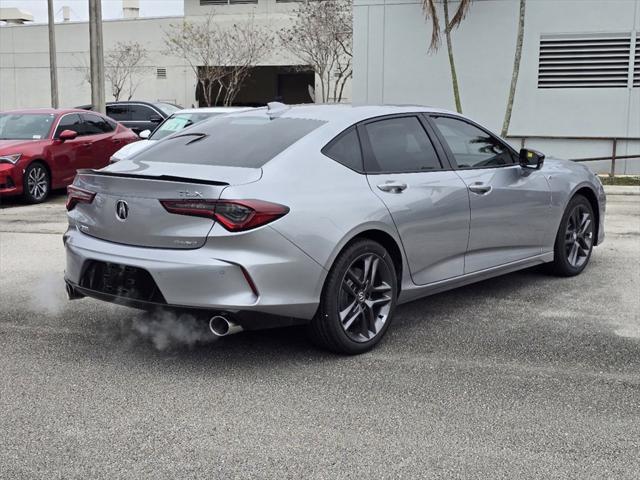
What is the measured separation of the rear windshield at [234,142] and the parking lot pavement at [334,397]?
3.92ft

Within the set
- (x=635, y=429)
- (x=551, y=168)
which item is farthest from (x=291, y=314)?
(x=551, y=168)

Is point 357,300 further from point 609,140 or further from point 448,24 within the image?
point 609,140

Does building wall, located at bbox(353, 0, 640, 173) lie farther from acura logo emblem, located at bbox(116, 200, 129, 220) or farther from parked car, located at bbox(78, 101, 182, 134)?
acura logo emblem, located at bbox(116, 200, 129, 220)

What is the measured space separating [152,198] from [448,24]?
14276mm

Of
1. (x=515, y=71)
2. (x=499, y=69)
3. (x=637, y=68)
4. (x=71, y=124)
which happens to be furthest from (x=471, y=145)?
(x=637, y=68)

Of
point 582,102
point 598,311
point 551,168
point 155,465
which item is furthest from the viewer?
point 582,102

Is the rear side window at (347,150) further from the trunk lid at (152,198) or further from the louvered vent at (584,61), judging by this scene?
the louvered vent at (584,61)

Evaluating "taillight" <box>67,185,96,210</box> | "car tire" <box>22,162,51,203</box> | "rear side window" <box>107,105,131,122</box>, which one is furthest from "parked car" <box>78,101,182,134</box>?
"taillight" <box>67,185,96,210</box>

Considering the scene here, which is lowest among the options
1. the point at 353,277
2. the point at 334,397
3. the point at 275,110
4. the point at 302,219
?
the point at 334,397

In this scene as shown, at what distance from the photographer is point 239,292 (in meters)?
4.25

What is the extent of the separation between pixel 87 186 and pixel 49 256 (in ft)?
12.0

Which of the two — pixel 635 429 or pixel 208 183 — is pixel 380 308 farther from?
pixel 635 429

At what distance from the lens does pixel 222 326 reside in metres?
4.34

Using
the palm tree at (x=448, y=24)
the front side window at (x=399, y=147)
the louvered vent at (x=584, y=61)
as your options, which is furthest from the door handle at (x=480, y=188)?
the louvered vent at (x=584, y=61)
